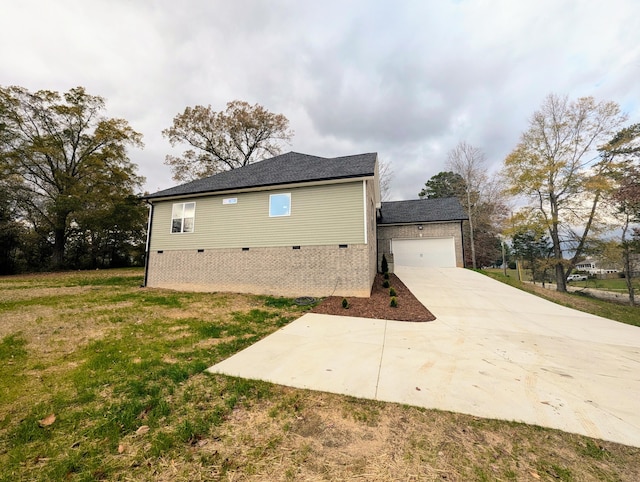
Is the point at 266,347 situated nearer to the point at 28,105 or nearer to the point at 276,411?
the point at 276,411

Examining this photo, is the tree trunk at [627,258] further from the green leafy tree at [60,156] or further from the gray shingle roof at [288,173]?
the green leafy tree at [60,156]

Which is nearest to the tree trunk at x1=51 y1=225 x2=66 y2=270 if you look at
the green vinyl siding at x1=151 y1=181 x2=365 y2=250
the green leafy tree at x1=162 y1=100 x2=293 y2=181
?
the green leafy tree at x1=162 y1=100 x2=293 y2=181

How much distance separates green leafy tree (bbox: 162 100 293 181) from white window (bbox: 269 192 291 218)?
673 inches

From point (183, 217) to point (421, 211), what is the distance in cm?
1620

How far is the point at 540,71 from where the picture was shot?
11.9 meters

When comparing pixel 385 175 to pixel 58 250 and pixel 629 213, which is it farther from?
pixel 58 250

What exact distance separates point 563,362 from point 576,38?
13030 millimetres

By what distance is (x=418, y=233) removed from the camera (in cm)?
1819

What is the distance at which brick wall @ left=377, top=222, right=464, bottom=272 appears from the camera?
17453 mm

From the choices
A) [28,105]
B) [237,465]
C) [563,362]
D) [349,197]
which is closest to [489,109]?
[349,197]

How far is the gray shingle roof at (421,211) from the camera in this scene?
17891mm

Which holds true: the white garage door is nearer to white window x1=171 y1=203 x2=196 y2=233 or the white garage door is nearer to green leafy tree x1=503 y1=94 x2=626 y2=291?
green leafy tree x1=503 y1=94 x2=626 y2=291

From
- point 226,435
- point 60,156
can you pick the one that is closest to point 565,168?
point 226,435

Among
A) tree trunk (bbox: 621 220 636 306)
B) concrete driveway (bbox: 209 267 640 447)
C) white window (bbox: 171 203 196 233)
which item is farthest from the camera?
tree trunk (bbox: 621 220 636 306)
